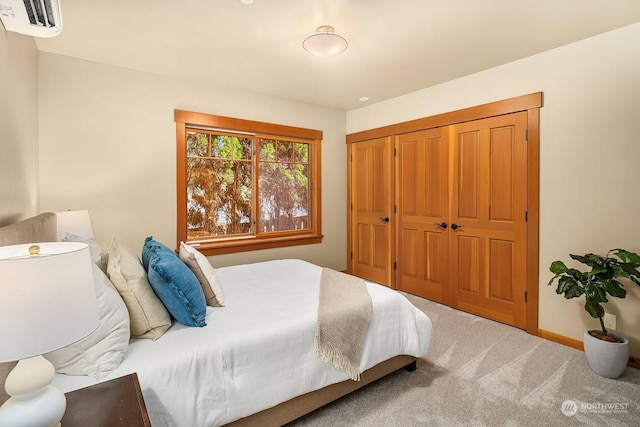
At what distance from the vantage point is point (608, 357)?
224 centimetres

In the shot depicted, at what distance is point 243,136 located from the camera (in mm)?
4031

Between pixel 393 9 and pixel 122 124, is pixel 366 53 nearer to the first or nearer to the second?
pixel 393 9

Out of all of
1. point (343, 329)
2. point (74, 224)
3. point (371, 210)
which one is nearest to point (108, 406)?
point (343, 329)

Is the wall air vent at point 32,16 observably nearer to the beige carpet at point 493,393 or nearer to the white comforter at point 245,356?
the white comforter at point 245,356

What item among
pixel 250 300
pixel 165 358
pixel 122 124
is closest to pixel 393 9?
pixel 250 300

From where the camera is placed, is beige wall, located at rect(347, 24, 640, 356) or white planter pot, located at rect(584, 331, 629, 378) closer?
white planter pot, located at rect(584, 331, 629, 378)

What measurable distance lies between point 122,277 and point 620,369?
3267mm

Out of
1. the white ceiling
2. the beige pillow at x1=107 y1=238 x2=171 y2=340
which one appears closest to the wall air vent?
the white ceiling

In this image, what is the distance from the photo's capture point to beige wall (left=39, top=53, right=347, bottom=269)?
291cm

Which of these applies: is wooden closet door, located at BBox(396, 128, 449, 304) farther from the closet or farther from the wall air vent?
the wall air vent

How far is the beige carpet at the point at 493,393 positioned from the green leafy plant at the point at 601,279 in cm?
44

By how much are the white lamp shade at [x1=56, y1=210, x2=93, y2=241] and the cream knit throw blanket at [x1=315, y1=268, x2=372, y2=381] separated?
2077 millimetres

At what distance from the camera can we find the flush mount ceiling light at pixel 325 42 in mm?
2305

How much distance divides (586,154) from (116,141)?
4.31 metres
